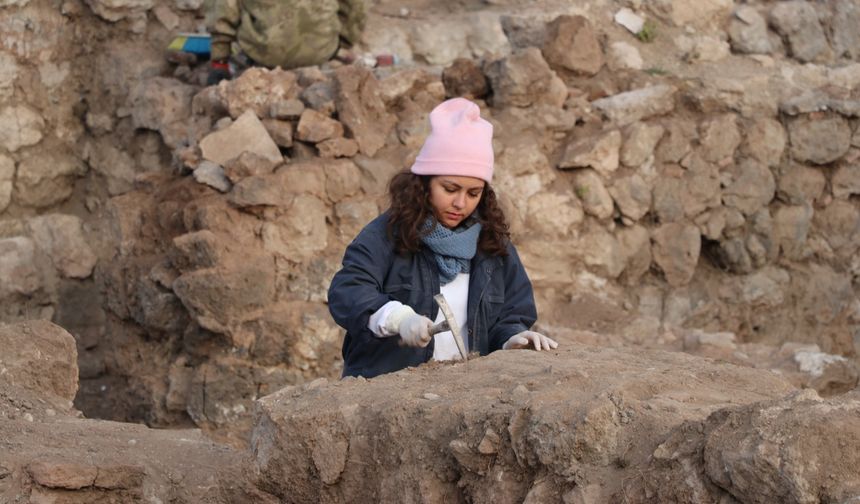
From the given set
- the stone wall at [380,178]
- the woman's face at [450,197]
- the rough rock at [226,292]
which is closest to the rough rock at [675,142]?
the stone wall at [380,178]

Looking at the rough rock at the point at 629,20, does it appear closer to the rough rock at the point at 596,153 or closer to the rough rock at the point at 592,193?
the rough rock at the point at 596,153

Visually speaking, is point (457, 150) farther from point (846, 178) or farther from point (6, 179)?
point (6, 179)

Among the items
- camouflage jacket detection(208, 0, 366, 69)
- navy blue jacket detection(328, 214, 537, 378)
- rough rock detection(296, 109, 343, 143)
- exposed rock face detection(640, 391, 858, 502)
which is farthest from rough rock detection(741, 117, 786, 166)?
exposed rock face detection(640, 391, 858, 502)

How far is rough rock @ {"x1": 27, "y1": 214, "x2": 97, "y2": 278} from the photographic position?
779 cm

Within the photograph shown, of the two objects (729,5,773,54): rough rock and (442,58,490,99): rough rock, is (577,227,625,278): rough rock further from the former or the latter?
(729,5,773,54): rough rock

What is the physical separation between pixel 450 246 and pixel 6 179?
185 inches

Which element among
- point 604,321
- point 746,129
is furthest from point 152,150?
point 746,129

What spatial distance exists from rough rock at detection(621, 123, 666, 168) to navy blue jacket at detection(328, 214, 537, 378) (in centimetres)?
317

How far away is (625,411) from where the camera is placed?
2896 mm

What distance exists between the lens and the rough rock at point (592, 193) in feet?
23.7

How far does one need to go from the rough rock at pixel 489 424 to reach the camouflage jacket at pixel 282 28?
12.5 ft

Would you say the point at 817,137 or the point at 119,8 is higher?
the point at 119,8

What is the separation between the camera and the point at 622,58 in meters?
7.72

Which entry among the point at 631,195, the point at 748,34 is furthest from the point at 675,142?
the point at 748,34
